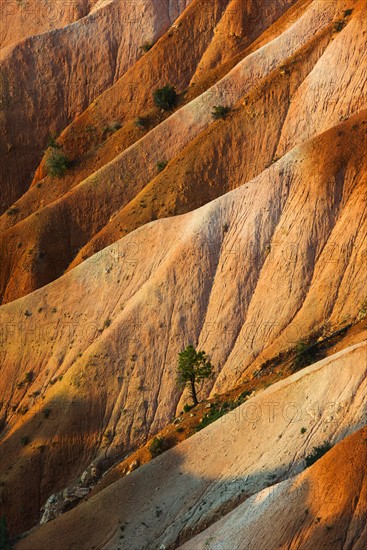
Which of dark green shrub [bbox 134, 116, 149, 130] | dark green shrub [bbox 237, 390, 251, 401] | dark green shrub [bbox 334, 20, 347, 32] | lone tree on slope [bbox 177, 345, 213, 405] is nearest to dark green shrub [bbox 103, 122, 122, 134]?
dark green shrub [bbox 134, 116, 149, 130]

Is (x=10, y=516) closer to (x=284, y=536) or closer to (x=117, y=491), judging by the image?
(x=117, y=491)

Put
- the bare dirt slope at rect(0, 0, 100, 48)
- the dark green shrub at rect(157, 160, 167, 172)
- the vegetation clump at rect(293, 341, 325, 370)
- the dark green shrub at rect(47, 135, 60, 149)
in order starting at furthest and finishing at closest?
the bare dirt slope at rect(0, 0, 100, 48) < the dark green shrub at rect(47, 135, 60, 149) < the dark green shrub at rect(157, 160, 167, 172) < the vegetation clump at rect(293, 341, 325, 370)

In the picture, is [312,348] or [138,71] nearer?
[312,348]

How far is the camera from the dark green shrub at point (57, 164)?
6988cm

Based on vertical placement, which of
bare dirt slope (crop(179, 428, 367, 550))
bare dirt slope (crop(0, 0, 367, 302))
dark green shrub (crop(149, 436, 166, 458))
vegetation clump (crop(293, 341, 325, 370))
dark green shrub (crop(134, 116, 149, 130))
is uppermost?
dark green shrub (crop(134, 116, 149, 130))

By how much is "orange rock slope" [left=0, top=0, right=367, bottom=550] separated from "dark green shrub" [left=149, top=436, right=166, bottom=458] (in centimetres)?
192

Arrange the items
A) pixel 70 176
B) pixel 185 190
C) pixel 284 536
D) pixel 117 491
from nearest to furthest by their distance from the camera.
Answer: pixel 284 536
pixel 117 491
pixel 185 190
pixel 70 176

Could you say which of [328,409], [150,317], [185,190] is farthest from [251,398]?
[185,190]

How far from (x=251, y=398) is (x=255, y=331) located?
797 cm

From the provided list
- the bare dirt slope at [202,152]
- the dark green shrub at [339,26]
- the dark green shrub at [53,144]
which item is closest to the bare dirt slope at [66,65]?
the dark green shrub at [53,144]

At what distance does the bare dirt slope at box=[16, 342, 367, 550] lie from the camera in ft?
128

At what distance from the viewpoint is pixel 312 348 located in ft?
151

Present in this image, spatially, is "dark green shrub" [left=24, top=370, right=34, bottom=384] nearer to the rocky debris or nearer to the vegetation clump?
the rocky debris

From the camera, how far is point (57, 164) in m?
70.0
